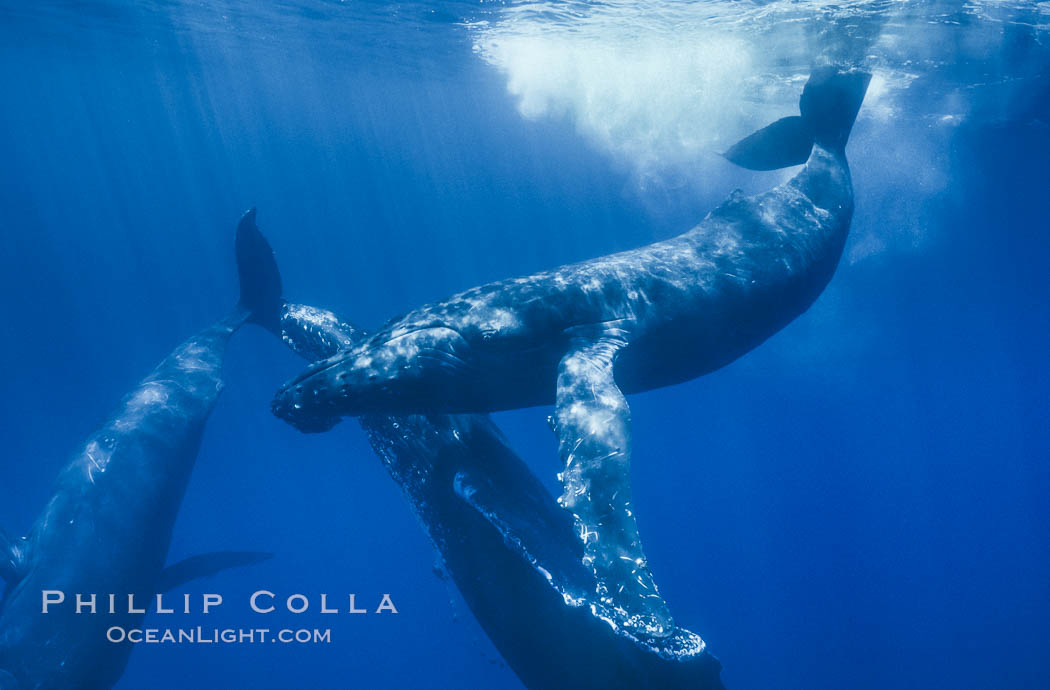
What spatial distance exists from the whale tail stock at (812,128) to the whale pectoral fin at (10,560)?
1196cm

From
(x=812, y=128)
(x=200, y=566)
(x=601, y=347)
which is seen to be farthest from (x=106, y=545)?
(x=812, y=128)

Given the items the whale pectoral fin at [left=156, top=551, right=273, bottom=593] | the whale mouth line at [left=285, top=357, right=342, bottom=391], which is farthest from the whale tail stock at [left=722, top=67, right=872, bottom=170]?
the whale pectoral fin at [left=156, top=551, right=273, bottom=593]

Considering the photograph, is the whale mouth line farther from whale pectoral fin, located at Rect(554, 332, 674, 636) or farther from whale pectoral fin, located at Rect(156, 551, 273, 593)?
whale pectoral fin, located at Rect(156, 551, 273, 593)

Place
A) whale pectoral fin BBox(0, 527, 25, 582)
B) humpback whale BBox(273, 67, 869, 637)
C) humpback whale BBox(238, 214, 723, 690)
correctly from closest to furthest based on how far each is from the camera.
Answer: humpback whale BBox(238, 214, 723, 690), humpback whale BBox(273, 67, 869, 637), whale pectoral fin BBox(0, 527, 25, 582)

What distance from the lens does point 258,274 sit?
13281 mm

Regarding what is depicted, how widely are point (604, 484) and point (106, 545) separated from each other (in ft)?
24.8

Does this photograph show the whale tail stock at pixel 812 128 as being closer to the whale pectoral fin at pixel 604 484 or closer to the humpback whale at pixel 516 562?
the whale pectoral fin at pixel 604 484

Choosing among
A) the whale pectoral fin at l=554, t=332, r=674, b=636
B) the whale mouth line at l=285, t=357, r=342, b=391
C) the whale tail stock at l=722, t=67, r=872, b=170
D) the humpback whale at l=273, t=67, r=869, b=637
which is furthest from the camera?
the whale tail stock at l=722, t=67, r=872, b=170

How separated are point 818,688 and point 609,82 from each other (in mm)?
30522

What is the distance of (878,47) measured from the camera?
18.5 m

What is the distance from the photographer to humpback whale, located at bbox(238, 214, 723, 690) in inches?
178

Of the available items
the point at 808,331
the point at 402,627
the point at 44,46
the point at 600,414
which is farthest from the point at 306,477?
the point at 600,414

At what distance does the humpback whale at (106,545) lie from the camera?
756cm

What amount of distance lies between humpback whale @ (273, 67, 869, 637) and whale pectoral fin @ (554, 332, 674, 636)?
0.03ft
